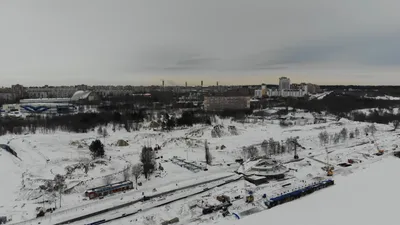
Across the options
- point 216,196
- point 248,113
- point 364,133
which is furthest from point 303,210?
point 248,113

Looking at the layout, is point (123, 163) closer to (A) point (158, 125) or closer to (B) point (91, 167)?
(B) point (91, 167)

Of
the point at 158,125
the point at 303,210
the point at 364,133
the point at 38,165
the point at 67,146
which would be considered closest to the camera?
the point at 303,210

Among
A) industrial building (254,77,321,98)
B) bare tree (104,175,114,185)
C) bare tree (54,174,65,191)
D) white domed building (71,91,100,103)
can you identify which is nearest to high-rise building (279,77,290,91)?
industrial building (254,77,321,98)

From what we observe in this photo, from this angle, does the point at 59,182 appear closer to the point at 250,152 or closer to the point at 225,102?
the point at 250,152

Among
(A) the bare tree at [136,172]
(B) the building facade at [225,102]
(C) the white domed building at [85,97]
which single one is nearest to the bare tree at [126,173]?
(A) the bare tree at [136,172]

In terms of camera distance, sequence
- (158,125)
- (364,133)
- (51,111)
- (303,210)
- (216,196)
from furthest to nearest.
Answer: (51,111) → (158,125) → (364,133) → (216,196) → (303,210)

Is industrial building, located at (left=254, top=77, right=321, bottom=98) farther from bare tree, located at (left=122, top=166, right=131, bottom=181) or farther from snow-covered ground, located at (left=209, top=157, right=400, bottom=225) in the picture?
bare tree, located at (left=122, top=166, right=131, bottom=181)

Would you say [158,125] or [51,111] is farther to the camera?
[51,111]
